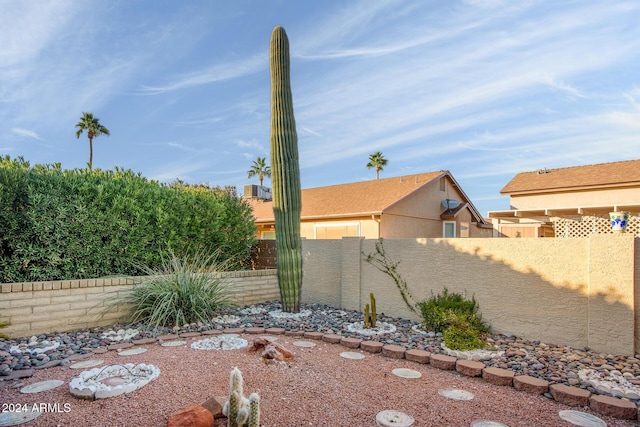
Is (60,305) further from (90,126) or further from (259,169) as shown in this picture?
(259,169)

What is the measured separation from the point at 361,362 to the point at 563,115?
8.25 metres

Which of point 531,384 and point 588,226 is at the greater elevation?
point 588,226

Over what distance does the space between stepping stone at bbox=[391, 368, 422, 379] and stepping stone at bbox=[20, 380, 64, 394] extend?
10.3 ft

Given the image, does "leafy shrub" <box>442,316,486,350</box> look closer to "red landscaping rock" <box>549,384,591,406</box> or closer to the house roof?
"red landscaping rock" <box>549,384,591,406</box>

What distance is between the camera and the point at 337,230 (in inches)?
591

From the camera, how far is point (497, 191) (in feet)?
52.6

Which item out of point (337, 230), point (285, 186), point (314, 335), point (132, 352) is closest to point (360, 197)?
point (337, 230)

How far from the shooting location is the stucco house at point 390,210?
1396 centimetres

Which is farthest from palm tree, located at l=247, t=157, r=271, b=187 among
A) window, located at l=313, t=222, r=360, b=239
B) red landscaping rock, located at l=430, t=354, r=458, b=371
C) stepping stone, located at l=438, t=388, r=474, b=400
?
stepping stone, located at l=438, t=388, r=474, b=400

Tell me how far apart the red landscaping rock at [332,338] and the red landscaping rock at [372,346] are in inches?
14.3

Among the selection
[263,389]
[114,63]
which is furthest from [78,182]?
[263,389]

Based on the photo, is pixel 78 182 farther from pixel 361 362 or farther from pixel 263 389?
pixel 361 362

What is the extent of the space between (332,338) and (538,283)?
292 cm

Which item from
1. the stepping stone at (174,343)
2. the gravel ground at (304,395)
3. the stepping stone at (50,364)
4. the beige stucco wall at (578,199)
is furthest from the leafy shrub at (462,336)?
the beige stucco wall at (578,199)
